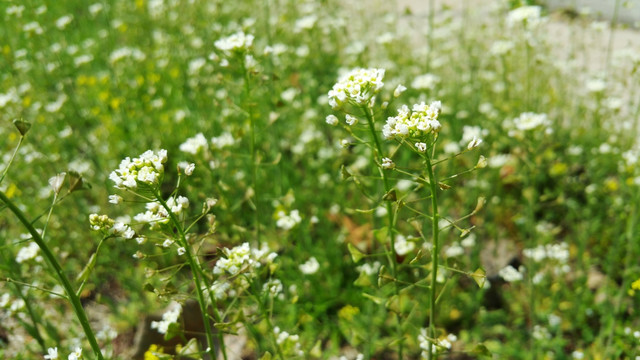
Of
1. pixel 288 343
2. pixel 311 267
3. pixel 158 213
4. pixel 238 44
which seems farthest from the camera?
pixel 311 267

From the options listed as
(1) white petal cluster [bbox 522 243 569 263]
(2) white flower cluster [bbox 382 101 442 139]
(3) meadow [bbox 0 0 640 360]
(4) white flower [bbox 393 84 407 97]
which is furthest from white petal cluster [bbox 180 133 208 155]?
(1) white petal cluster [bbox 522 243 569 263]

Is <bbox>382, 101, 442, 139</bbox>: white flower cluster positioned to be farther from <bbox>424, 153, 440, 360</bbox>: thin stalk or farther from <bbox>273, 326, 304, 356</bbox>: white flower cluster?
<bbox>273, 326, 304, 356</bbox>: white flower cluster

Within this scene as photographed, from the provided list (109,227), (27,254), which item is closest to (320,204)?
(27,254)

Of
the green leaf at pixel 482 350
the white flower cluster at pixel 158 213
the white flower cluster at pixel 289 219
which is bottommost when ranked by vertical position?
the white flower cluster at pixel 289 219

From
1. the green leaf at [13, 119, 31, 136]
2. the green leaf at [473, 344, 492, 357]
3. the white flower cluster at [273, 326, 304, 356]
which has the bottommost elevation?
the white flower cluster at [273, 326, 304, 356]

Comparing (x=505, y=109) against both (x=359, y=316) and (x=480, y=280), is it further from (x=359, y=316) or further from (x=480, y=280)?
(x=480, y=280)

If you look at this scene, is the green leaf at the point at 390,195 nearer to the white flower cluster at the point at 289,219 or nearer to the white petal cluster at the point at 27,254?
the white flower cluster at the point at 289,219

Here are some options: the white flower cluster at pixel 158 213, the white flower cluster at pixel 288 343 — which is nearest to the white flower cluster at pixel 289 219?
the white flower cluster at pixel 288 343

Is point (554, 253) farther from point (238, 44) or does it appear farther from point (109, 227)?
point (109, 227)
